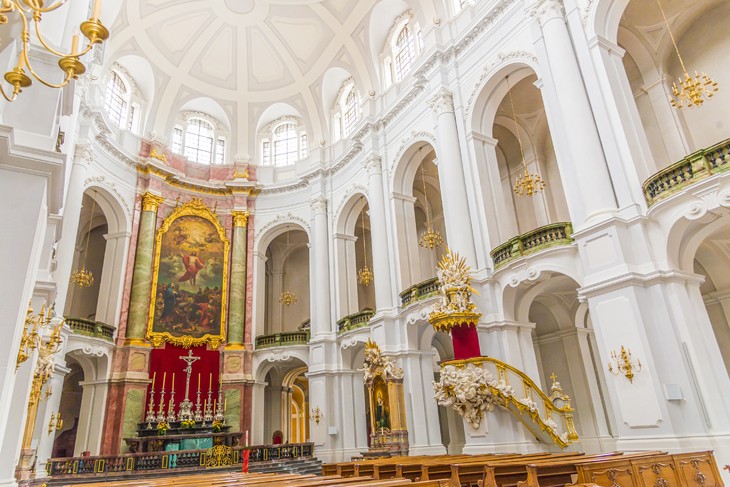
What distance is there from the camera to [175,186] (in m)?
21.9

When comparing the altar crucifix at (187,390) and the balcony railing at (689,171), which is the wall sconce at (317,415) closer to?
the altar crucifix at (187,390)

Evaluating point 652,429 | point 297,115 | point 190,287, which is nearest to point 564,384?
point 652,429

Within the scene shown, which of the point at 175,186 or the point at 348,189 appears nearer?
the point at 348,189

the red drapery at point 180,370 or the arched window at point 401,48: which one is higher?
the arched window at point 401,48

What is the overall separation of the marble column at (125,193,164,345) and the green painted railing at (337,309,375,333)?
7.42 metres

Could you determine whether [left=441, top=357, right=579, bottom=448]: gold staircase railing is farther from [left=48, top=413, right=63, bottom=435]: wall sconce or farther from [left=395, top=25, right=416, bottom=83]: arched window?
[left=395, top=25, right=416, bottom=83]: arched window

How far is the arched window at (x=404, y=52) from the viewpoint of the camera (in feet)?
60.5

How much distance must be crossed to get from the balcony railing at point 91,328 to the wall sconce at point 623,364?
620 inches

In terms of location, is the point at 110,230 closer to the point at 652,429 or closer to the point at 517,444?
the point at 517,444

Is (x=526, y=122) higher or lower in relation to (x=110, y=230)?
higher

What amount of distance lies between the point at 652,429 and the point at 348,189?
45.9 feet

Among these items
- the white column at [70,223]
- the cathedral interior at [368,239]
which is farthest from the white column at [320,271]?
the white column at [70,223]

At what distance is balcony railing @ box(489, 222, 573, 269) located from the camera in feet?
36.1

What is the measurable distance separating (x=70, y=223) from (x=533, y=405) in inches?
580
